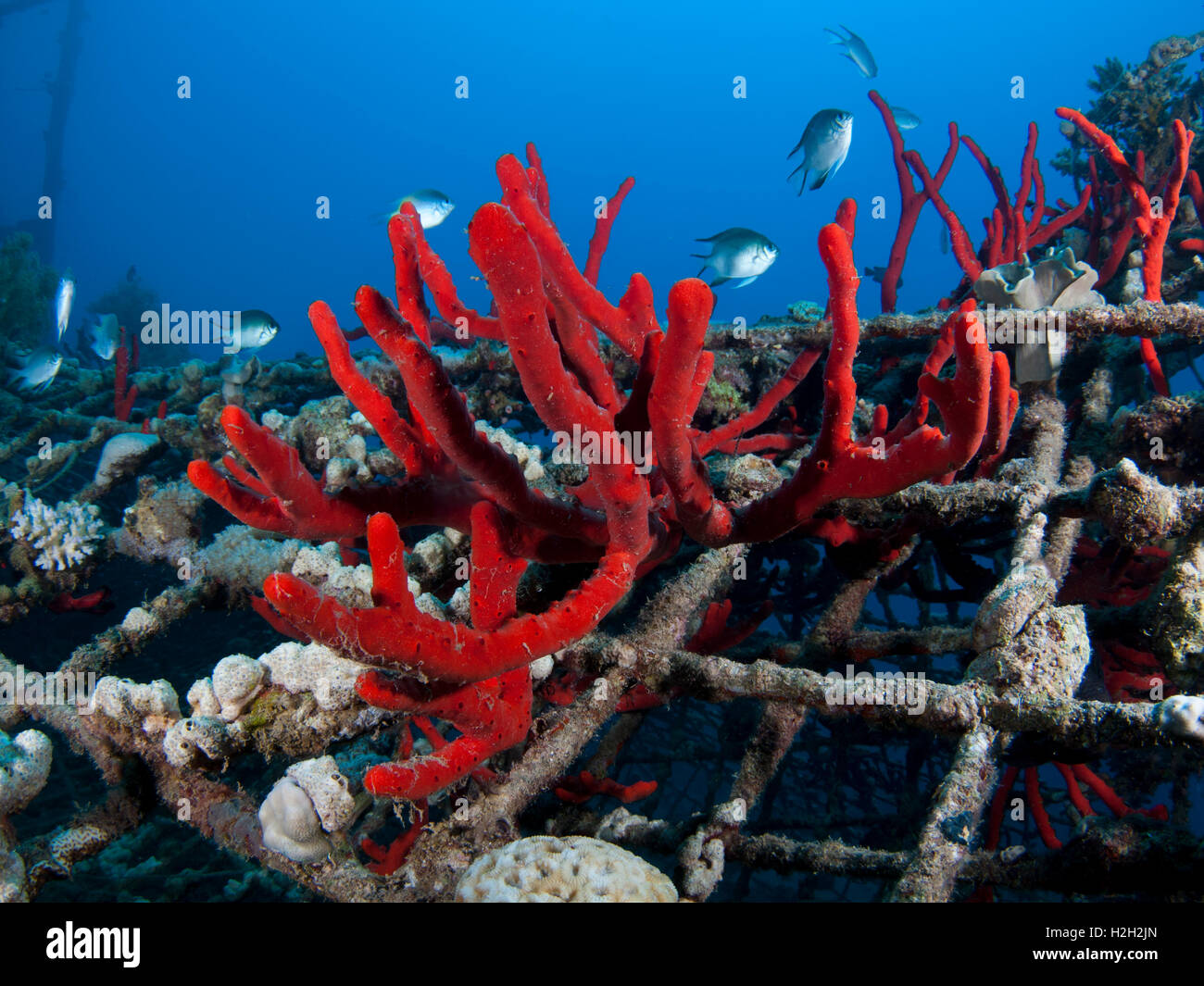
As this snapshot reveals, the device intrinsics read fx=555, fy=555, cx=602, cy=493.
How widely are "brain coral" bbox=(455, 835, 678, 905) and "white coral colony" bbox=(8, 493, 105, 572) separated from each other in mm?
4051

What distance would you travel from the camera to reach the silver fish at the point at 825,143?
4.50 meters

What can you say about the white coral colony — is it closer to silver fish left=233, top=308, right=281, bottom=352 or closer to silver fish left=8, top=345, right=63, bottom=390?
silver fish left=233, top=308, right=281, bottom=352

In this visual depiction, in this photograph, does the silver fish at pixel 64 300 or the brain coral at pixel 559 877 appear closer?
the brain coral at pixel 559 877

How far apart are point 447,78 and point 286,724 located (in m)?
167

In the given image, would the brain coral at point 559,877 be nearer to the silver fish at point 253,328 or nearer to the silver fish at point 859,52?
the silver fish at point 253,328

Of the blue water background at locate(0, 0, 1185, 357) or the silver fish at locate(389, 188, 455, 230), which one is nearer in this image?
the silver fish at locate(389, 188, 455, 230)

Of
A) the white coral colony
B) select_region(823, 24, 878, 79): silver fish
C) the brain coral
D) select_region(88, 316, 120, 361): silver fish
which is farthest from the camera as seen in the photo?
select_region(823, 24, 878, 79): silver fish

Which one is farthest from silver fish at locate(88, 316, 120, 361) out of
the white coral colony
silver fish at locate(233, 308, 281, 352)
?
the white coral colony

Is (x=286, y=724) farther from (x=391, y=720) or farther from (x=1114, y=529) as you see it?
(x=1114, y=529)

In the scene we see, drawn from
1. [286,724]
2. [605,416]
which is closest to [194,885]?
[286,724]

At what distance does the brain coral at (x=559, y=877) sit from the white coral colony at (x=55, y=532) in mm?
4051

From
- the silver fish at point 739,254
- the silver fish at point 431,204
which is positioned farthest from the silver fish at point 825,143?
the silver fish at point 431,204

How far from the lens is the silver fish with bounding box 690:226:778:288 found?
4.40 metres
